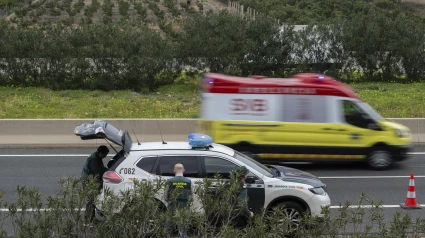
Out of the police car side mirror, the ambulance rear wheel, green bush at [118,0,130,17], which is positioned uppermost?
green bush at [118,0,130,17]

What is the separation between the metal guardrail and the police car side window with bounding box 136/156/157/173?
8.14 meters

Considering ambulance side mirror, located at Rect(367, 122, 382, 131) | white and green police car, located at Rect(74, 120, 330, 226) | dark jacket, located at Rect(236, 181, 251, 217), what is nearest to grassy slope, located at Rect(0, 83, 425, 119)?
ambulance side mirror, located at Rect(367, 122, 382, 131)

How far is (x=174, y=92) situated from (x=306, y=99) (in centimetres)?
1372

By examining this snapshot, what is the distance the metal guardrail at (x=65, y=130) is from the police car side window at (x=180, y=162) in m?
8.13

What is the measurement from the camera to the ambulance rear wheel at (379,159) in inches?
621

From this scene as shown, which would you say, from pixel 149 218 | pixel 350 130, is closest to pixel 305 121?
pixel 350 130

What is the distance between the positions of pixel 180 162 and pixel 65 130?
8885mm

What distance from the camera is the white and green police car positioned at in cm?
1047

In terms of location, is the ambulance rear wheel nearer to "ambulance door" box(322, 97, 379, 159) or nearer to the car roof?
"ambulance door" box(322, 97, 379, 159)

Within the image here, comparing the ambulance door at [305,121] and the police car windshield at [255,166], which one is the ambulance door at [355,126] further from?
the police car windshield at [255,166]

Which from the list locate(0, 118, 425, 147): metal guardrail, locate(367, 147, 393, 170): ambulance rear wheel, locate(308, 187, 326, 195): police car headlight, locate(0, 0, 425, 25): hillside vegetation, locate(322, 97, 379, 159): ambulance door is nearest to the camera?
locate(308, 187, 326, 195): police car headlight

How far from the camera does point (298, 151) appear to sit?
15.4 meters

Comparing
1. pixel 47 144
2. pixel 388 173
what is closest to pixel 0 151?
pixel 47 144

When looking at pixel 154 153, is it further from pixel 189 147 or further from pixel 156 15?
pixel 156 15
